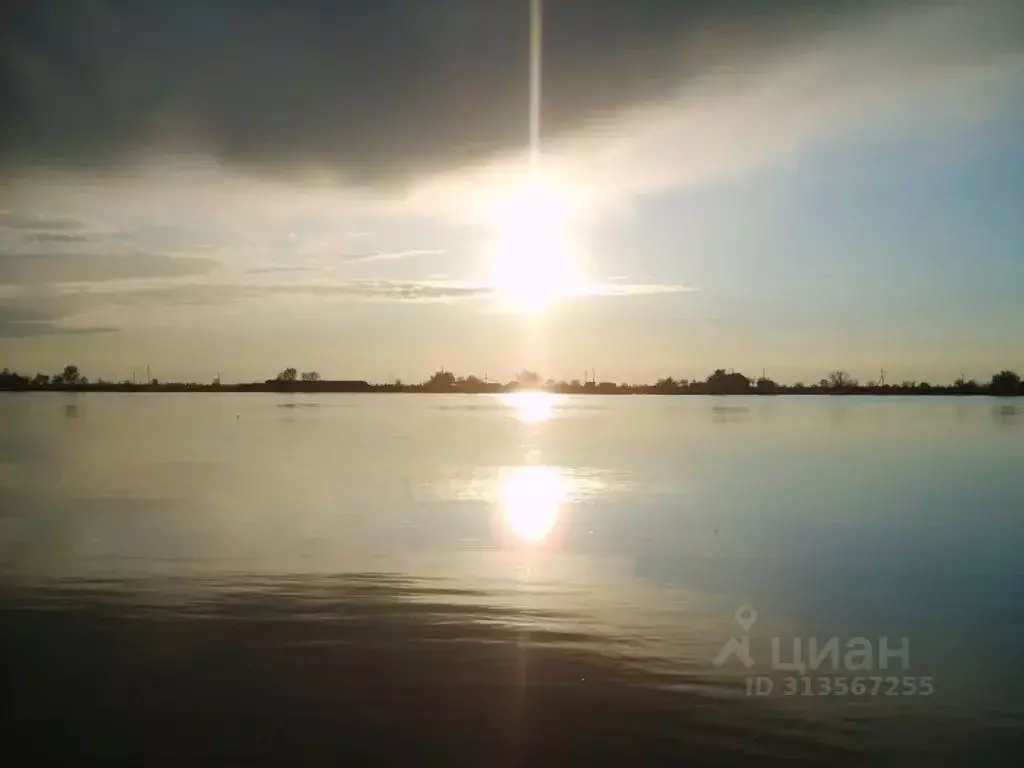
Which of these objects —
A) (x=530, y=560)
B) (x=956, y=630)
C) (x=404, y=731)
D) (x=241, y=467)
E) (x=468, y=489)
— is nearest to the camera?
(x=404, y=731)

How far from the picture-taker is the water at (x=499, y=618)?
1009 centimetres

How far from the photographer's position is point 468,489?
3384 centimetres

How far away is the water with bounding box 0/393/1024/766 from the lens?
397 inches

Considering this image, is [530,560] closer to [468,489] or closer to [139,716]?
[139,716]

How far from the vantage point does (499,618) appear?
581 inches

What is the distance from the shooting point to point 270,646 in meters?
12.9

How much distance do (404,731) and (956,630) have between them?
29.9ft

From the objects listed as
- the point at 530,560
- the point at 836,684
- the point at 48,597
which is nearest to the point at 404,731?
the point at 836,684

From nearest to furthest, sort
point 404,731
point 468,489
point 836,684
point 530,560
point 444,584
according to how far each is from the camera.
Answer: point 404,731 → point 836,684 → point 444,584 → point 530,560 → point 468,489

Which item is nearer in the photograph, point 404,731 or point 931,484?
point 404,731

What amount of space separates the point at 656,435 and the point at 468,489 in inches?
1414

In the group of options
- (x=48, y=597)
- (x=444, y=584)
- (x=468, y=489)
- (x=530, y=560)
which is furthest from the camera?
(x=468, y=489)

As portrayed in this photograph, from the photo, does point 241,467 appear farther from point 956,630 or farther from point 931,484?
point 956,630

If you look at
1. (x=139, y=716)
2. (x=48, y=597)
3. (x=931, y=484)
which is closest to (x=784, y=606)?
(x=139, y=716)
